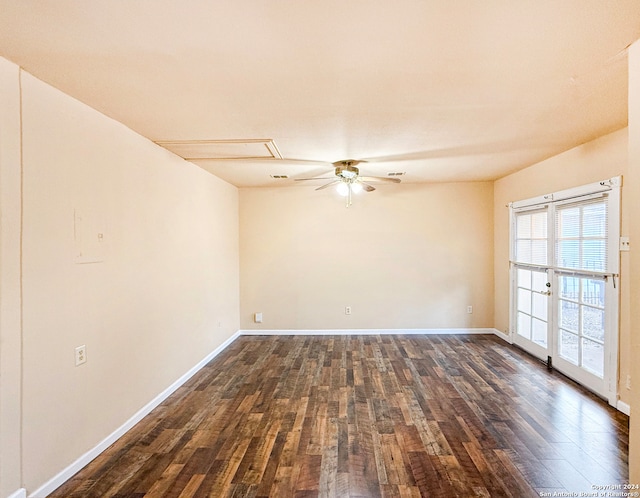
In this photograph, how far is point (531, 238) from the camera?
4.21 metres

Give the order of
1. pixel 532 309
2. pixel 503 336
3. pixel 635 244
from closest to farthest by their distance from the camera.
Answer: pixel 635 244, pixel 532 309, pixel 503 336

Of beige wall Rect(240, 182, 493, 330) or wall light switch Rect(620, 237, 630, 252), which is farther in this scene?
beige wall Rect(240, 182, 493, 330)

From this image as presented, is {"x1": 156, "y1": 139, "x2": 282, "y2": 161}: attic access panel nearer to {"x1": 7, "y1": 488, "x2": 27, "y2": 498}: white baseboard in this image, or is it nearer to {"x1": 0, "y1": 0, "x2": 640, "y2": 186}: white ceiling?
{"x1": 0, "y1": 0, "x2": 640, "y2": 186}: white ceiling

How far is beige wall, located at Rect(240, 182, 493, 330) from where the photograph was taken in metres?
5.13

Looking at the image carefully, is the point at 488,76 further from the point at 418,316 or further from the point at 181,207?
the point at 418,316

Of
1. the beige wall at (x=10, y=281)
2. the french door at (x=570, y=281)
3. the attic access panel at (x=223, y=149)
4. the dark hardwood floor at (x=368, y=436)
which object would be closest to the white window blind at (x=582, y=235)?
the french door at (x=570, y=281)

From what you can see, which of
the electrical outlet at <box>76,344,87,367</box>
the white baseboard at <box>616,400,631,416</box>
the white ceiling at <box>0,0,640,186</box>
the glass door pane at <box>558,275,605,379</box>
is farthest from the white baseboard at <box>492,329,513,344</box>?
the electrical outlet at <box>76,344,87,367</box>

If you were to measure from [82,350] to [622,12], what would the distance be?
3.42 meters

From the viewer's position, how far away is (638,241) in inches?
62.7

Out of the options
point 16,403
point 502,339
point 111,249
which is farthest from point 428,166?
point 16,403

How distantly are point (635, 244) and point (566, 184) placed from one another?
225cm

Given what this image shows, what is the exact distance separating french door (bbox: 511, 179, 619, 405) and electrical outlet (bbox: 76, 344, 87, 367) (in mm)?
4272

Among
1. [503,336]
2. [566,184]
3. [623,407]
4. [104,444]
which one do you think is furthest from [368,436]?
[503,336]

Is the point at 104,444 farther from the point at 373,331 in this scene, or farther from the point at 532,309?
the point at 532,309
